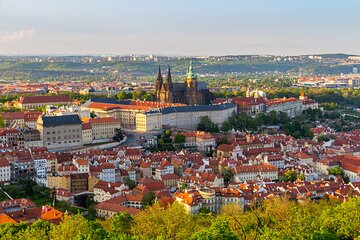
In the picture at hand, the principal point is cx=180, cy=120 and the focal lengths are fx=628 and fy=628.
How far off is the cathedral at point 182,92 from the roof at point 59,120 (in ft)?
62.6

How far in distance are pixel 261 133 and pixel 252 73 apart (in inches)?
5194

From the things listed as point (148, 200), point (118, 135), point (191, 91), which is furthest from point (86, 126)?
point (191, 91)

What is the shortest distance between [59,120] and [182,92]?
889 inches

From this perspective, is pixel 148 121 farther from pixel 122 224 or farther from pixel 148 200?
pixel 122 224

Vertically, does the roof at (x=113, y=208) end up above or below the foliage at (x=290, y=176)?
above

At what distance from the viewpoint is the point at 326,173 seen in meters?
41.4

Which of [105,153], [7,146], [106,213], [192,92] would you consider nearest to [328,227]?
[106,213]

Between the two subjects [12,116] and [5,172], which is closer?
[5,172]

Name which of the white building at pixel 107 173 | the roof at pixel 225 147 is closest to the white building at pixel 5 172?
the white building at pixel 107 173

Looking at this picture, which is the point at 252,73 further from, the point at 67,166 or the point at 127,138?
the point at 67,166

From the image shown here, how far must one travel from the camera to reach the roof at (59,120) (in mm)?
45953

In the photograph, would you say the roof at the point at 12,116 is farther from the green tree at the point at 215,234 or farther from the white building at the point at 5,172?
the green tree at the point at 215,234

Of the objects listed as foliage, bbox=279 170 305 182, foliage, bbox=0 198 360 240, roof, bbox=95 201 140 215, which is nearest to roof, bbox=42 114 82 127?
roof, bbox=95 201 140 215

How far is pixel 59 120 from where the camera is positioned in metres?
46.6
